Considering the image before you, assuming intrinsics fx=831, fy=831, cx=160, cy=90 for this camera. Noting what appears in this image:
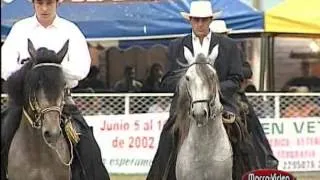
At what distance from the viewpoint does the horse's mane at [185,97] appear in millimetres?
6723

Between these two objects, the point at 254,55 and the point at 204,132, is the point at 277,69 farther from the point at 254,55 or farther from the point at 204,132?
the point at 204,132

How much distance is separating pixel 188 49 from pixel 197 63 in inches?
27.5

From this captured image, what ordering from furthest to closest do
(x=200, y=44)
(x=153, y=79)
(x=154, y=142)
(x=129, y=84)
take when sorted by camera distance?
1. (x=129, y=84)
2. (x=153, y=79)
3. (x=154, y=142)
4. (x=200, y=44)

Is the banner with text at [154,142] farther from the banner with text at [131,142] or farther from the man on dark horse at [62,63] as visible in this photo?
the man on dark horse at [62,63]

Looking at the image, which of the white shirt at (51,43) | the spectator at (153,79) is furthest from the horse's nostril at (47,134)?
the spectator at (153,79)

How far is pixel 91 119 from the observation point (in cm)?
1392

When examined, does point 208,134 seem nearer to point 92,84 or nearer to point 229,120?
point 229,120

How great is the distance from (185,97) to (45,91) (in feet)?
4.58

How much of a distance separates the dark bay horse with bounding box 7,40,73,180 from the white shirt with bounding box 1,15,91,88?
24 centimetres

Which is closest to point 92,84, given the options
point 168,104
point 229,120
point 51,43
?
point 168,104

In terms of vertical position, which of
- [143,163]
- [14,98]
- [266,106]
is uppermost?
[14,98]

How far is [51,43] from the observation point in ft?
22.3

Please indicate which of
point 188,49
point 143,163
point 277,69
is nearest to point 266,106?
point 143,163

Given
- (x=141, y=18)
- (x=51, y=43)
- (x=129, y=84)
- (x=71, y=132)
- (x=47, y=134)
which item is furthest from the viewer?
(x=129, y=84)
